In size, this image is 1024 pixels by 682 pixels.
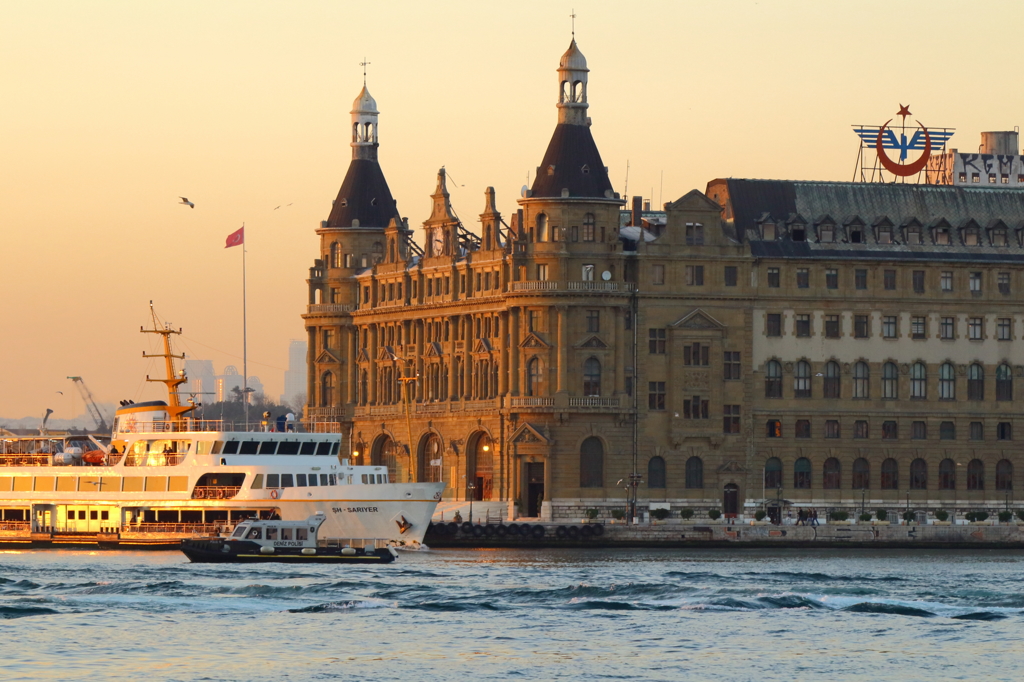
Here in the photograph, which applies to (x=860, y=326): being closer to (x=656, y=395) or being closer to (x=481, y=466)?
(x=656, y=395)

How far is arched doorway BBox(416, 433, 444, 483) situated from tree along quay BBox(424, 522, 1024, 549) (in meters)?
26.5

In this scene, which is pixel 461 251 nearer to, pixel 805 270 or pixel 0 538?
pixel 805 270

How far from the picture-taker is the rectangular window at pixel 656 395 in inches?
6442

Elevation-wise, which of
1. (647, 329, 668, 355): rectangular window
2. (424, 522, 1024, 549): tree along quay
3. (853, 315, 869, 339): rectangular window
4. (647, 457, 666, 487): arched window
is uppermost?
(853, 315, 869, 339): rectangular window

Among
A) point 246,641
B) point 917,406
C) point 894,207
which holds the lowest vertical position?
point 246,641

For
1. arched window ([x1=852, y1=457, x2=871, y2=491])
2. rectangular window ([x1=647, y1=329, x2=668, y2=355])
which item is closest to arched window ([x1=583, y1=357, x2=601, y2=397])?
rectangular window ([x1=647, y1=329, x2=668, y2=355])

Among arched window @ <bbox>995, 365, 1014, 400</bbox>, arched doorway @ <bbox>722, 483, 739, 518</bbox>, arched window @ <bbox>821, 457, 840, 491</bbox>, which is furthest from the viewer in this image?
arched window @ <bbox>995, 365, 1014, 400</bbox>

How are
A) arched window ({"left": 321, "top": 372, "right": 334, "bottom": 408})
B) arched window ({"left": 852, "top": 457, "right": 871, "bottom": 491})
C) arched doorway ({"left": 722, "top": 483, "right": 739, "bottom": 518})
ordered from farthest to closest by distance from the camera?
arched window ({"left": 321, "top": 372, "right": 334, "bottom": 408})
arched window ({"left": 852, "top": 457, "right": 871, "bottom": 491})
arched doorway ({"left": 722, "top": 483, "right": 739, "bottom": 518})

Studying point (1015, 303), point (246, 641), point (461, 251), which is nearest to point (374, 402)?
point (461, 251)

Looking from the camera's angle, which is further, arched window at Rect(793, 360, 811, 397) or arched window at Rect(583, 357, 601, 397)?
arched window at Rect(793, 360, 811, 397)

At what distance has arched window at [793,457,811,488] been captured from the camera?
165625mm

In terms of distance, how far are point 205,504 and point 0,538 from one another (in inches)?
519

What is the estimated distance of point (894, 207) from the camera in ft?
557

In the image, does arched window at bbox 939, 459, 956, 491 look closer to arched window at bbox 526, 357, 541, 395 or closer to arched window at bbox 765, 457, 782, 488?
arched window at bbox 765, 457, 782, 488
